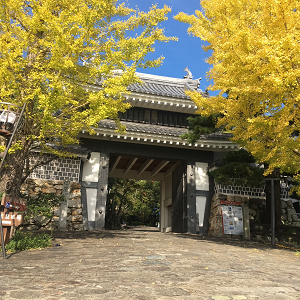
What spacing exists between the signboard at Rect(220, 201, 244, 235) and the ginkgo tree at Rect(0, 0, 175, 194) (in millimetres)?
7961

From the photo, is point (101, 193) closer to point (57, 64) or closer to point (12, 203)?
point (12, 203)

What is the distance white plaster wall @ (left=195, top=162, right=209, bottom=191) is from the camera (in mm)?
14773

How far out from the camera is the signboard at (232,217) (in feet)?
42.5

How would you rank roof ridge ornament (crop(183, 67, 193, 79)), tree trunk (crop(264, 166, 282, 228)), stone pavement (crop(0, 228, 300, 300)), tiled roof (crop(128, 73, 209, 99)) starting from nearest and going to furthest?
stone pavement (crop(0, 228, 300, 300))
tree trunk (crop(264, 166, 282, 228))
tiled roof (crop(128, 73, 209, 99))
roof ridge ornament (crop(183, 67, 193, 79))

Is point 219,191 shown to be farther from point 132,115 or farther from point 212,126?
point 132,115

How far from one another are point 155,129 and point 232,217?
5.64 metres

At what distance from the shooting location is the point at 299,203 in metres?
21.8

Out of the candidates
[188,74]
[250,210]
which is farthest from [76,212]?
[188,74]

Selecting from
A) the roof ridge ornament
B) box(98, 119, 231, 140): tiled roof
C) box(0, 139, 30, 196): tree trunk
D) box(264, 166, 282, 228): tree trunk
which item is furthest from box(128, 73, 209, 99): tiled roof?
box(0, 139, 30, 196): tree trunk

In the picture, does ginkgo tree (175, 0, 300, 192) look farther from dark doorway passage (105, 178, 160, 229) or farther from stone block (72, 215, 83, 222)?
dark doorway passage (105, 178, 160, 229)

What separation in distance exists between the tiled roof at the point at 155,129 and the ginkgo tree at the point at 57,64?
17.6 feet

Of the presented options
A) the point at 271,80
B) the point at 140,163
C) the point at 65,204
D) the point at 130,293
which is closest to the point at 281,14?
the point at 271,80

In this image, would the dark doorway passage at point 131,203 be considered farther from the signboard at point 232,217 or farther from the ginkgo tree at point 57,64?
the ginkgo tree at point 57,64

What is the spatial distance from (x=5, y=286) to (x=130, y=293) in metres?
1.53
